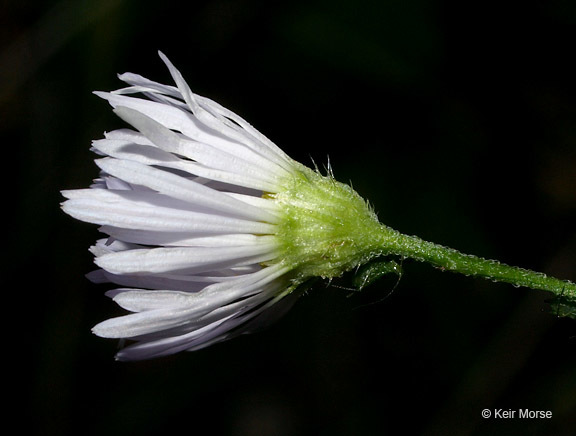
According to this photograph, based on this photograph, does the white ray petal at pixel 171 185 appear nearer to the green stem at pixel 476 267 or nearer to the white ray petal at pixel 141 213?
the white ray petal at pixel 141 213

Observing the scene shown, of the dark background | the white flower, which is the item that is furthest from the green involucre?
the dark background

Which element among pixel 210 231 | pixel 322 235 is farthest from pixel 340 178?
pixel 210 231

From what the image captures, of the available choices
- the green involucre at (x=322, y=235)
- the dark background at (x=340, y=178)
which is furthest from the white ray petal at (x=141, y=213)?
the dark background at (x=340, y=178)

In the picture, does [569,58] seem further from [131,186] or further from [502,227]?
[131,186]

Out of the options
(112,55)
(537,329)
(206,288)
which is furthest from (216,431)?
(206,288)

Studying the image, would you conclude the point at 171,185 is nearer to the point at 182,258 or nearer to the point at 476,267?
the point at 182,258

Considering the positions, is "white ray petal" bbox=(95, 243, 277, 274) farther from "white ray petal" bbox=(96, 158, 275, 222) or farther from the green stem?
the green stem

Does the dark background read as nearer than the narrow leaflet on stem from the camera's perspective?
No
